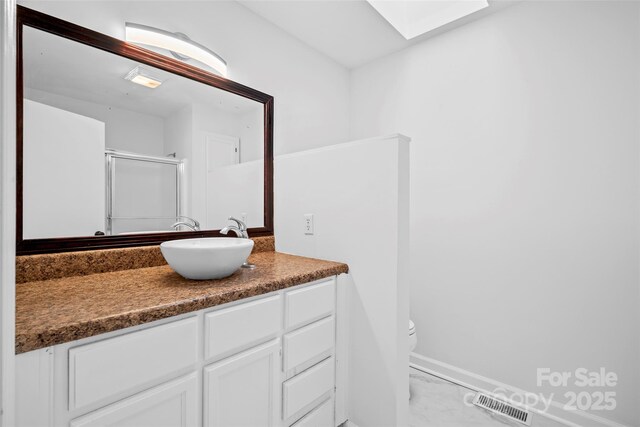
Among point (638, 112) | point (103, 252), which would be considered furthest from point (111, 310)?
point (638, 112)

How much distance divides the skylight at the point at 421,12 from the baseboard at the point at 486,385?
2.34 metres

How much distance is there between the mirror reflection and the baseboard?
1.61 metres

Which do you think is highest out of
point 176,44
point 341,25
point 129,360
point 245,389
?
point 341,25

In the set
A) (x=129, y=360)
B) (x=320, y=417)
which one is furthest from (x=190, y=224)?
(x=320, y=417)

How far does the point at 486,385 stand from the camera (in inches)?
75.7

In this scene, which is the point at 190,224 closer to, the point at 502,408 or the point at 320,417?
the point at 320,417

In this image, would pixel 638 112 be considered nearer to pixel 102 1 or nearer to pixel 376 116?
pixel 376 116

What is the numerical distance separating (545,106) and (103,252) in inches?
95.0

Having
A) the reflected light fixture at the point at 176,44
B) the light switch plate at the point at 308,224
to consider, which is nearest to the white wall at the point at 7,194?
the reflected light fixture at the point at 176,44

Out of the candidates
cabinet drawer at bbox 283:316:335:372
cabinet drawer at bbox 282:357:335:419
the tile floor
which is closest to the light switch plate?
cabinet drawer at bbox 283:316:335:372

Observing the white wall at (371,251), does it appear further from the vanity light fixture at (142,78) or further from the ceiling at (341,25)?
the ceiling at (341,25)

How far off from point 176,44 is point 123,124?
51 centimetres

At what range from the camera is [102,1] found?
133 cm

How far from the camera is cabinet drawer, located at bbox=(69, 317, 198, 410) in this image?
2.46 feet
